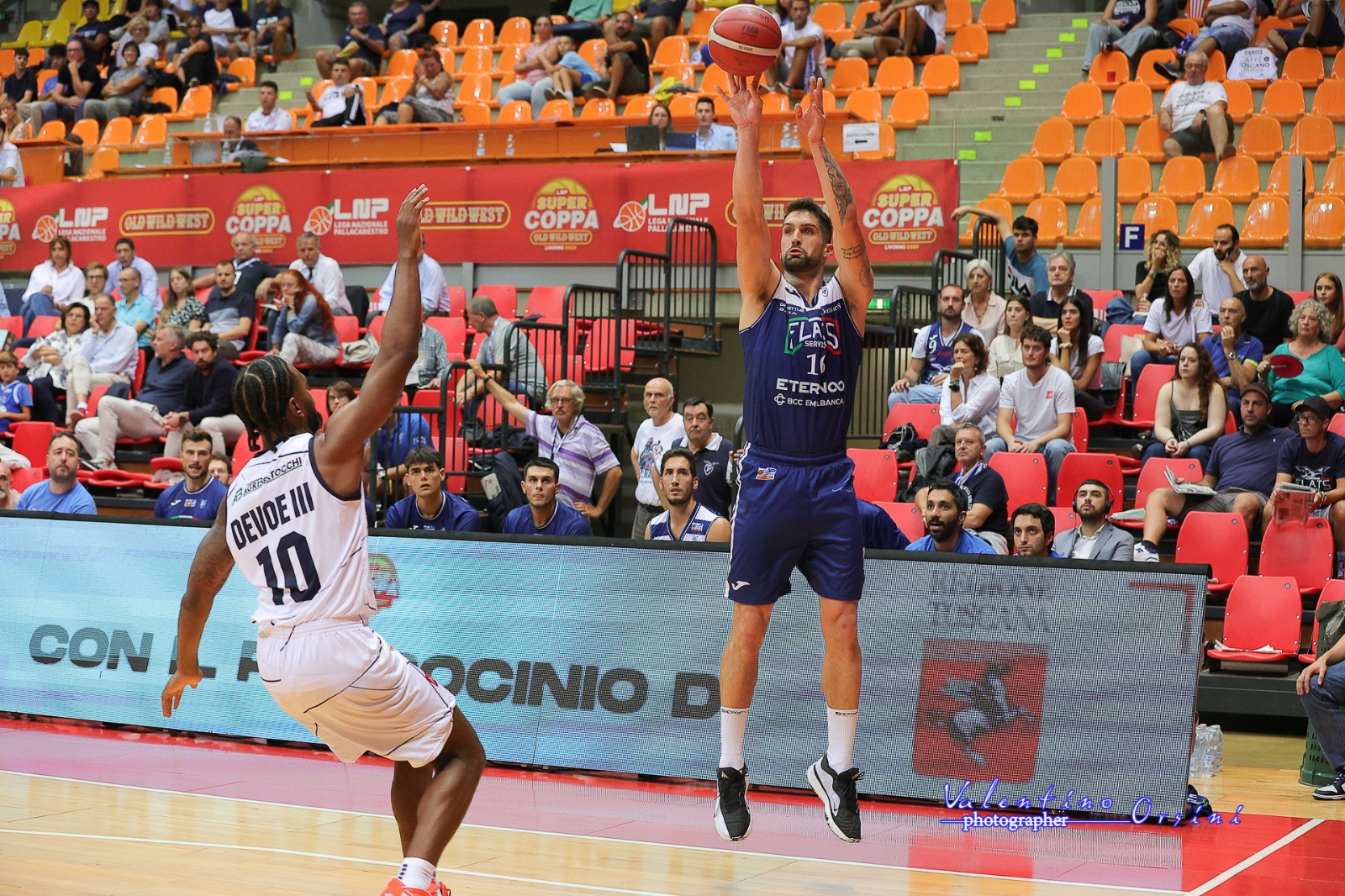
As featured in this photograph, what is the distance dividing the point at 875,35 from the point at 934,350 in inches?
275

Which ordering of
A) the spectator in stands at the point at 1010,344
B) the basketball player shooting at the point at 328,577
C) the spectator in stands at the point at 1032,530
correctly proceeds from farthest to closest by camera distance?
the spectator in stands at the point at 1010,344 → the spectator in stands at the point at 1032,530 → the basketball player shooting at the point at 328,577

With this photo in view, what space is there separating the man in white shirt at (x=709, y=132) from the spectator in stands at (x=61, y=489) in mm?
6429

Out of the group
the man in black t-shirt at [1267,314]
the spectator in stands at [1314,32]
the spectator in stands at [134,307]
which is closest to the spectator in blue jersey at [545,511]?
the man in black t-shirt at [1267,314]

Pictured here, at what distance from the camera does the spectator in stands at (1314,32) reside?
48.6 ft

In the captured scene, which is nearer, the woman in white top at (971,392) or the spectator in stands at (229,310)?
the woman in white top at (971,392)

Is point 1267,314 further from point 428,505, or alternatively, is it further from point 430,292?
point 430,292

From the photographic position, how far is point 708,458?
9992 mm

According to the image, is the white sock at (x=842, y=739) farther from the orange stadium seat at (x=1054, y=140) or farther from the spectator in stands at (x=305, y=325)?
the orange stadium seat at (x=1054, y=140)

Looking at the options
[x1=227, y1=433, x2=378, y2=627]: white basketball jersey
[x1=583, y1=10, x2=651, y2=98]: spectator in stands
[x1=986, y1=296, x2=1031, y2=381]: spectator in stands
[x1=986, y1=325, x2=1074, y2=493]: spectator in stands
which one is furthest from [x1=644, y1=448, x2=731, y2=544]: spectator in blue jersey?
[x1=583, y1=10, x2=651, y2=98]: spectator in stands

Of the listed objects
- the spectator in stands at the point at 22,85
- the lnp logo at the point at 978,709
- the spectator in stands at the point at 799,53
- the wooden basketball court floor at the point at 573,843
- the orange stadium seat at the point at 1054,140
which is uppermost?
the spectator in stands at the point at 22,85

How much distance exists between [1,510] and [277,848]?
4339 millimetres

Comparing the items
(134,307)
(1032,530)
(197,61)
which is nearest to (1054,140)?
(1032,530)

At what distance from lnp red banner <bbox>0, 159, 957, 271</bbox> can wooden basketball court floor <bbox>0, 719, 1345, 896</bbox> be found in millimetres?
6517

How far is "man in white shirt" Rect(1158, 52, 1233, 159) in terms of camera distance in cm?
1375
